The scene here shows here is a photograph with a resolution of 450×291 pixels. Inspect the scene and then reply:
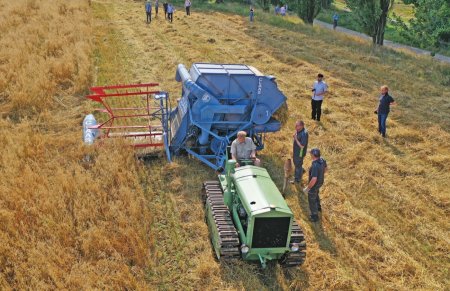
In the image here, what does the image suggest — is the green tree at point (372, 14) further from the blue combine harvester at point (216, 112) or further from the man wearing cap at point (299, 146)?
the man wearing cap at point (299, 146)

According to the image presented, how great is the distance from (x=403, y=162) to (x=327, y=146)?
6.27ft

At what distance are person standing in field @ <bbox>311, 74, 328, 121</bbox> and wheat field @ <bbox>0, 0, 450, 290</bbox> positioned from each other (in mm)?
370

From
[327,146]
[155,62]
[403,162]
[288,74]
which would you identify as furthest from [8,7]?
[403,162]

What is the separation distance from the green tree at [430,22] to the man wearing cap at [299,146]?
13.5 meters

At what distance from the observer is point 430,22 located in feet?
62.3

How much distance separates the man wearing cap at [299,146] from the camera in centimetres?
871

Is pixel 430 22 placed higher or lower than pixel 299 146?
higher

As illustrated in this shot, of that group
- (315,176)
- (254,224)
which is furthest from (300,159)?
(254,224)

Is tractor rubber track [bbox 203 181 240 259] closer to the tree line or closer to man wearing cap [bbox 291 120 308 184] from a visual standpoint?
man wearing cap [bbox 291 120 308 184]

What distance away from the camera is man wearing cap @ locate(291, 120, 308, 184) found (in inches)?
Answer: 343

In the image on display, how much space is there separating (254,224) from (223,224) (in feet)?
2.37

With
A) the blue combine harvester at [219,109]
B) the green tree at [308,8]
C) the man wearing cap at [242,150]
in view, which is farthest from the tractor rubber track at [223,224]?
the green tree at [308,8]

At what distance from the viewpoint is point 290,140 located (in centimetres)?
1128

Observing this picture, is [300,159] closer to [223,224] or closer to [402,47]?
[223,224]
